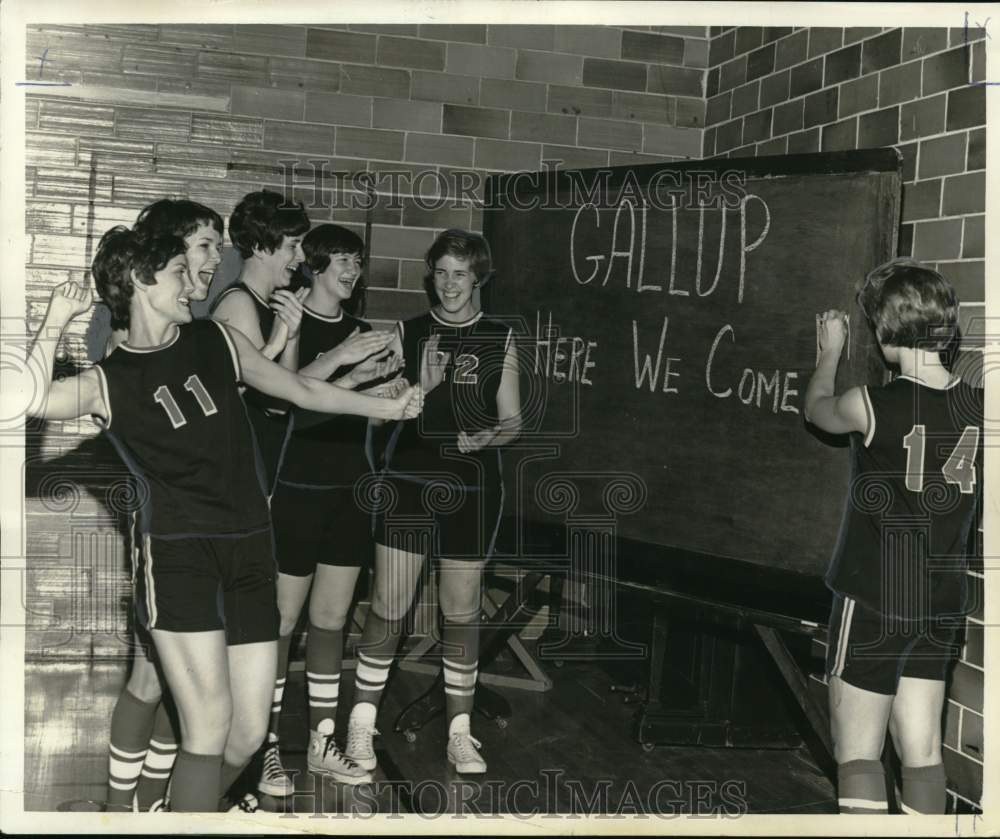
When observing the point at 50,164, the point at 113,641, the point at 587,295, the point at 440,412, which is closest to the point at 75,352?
the point at 50,164

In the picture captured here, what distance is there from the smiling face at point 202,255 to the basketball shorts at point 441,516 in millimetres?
863

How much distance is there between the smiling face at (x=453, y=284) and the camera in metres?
3.09

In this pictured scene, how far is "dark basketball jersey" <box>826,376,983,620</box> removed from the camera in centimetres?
252

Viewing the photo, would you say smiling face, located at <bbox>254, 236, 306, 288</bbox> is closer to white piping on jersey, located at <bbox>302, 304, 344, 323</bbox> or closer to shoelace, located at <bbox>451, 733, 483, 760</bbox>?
white piping on jersey, located at <bbox>302, 304, 344, 323</bbox>

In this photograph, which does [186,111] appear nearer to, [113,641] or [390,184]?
[390,184]

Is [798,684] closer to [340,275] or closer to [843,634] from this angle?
[843,634]

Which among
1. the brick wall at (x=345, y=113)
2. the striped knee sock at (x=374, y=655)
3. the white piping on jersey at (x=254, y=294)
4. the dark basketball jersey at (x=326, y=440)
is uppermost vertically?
the brick wall at (x=345, y=113)

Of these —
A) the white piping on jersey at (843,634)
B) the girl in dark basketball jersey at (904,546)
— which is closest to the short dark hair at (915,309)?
the girl in dark basketball jersey at (904,546)

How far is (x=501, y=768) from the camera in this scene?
10.4 ft

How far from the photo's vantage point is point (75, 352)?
10.5 ft

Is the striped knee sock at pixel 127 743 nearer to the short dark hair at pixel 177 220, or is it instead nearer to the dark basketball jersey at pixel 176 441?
the dark basketball jersey at pixel 176 441

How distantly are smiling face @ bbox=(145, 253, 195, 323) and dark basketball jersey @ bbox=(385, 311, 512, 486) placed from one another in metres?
0.75

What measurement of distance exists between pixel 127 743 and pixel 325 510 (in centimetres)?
87

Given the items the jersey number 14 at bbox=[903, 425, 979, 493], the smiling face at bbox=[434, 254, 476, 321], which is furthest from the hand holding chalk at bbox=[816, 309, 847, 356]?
the smiling face at bbox=[434, 254, 476, 321]
